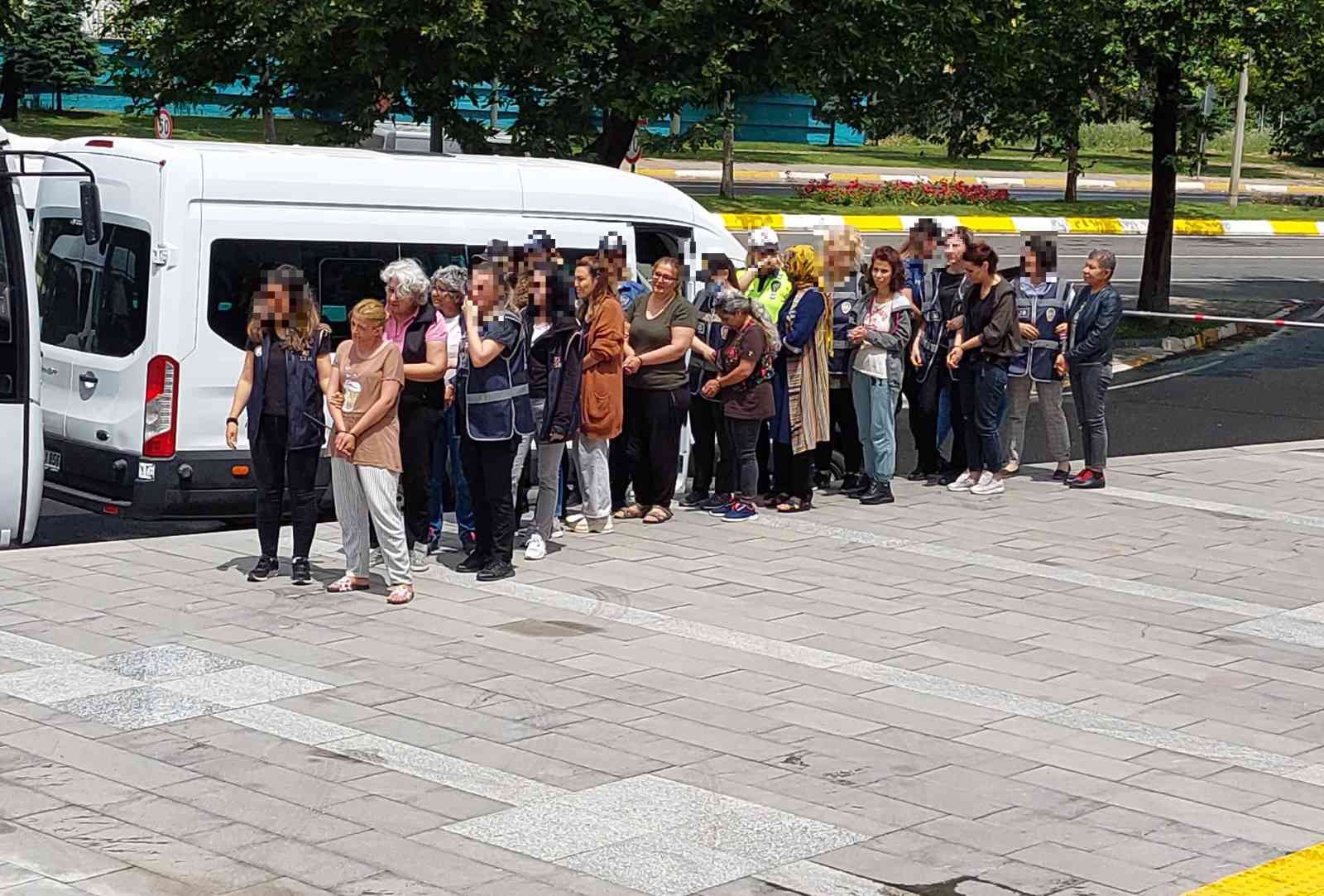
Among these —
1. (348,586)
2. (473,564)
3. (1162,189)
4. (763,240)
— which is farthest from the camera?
(1162,189)

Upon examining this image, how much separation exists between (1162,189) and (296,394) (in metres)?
16.6

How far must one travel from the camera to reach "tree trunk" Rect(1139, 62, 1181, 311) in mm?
22984

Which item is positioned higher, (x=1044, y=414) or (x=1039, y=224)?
(x=1039, y=224)

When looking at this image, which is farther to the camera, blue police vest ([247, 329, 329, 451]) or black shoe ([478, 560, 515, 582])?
black shoe ([478, 560, 515, 582])

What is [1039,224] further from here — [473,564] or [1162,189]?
[473,564]

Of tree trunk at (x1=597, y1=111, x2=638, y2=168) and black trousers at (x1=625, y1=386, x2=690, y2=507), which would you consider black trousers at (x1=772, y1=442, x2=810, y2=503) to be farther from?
tree trunk at (x1=597, y1=111, x2=638, y2=168)

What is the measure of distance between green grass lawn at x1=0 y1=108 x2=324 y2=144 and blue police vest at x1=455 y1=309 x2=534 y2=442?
3073 cm

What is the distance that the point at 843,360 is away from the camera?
12844 mm

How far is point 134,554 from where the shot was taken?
10.7 meters

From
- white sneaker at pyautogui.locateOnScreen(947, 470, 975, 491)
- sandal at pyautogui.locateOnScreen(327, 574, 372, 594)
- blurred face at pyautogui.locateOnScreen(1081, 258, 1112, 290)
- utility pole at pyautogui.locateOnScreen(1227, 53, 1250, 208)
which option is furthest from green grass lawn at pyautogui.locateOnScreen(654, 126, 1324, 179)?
sandal at pyautogui.locateOnScreen(327, 574, 372, 594)

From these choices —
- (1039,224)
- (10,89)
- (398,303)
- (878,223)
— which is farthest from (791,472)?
(10,89)

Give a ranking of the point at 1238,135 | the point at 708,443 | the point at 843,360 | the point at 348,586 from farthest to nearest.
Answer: the point at 1238,135, the point at 843,360, the point at 708,443, the point at 348,586

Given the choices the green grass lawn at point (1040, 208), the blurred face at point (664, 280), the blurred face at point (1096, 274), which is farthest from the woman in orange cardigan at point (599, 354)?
the green grass lawn at point (1040, 208)

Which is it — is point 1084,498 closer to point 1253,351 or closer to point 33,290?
point 33,290
